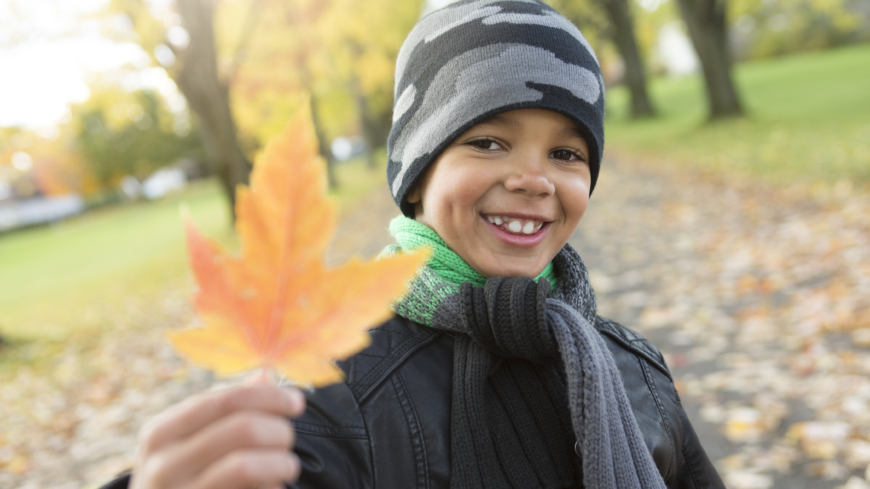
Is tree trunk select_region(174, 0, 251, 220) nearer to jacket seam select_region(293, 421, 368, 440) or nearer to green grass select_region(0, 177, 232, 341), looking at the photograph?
green grass select_region(0, 177, 232, 341)

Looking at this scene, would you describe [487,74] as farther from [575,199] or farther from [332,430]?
[332,430]

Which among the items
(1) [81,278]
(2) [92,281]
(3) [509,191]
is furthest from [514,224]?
(1) [81,278]

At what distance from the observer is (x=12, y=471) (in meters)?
4.08

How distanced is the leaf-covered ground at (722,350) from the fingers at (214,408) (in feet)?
9.59

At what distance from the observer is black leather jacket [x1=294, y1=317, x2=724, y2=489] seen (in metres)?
1.14

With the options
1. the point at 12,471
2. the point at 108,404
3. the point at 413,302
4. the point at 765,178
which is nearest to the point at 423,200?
the point at 413,302

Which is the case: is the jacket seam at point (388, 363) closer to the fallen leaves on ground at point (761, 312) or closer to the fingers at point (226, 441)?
the fingers at point (226, 441)

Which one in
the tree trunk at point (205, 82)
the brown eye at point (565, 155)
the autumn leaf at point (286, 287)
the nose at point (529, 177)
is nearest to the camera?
the autumn leaf at point (286, 287)

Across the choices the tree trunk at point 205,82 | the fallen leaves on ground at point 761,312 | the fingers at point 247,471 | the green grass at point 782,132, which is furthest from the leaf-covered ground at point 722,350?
the tree trunk at point 205,82

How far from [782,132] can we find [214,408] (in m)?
13.9

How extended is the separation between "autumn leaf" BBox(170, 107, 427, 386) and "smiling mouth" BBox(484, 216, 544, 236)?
94cm

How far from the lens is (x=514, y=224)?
141cm

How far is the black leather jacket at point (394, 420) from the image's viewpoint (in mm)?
1137

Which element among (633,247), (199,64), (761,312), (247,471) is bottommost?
(247,471)
